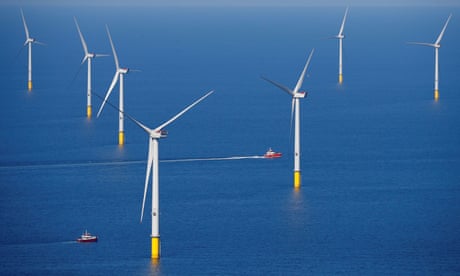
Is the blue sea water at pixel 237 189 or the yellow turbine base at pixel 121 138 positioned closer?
the blue sea water at pixel 237 189

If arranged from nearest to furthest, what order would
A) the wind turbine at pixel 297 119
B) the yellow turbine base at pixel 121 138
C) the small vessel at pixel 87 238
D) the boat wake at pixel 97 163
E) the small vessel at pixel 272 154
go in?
the small vessel at pixel 87 238 < the wind turbine at pixel 297 119 < the boat wake at pixel 97 163 < the small vessel at pixel 272 154 < the yellow turbine base at pixel 121 138

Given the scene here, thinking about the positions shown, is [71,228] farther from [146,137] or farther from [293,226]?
[146,137]

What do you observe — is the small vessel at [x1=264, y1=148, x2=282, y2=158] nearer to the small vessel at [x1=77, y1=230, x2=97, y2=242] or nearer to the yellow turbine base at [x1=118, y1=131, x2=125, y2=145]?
the yellow turbine base at [x1=118, y1=131, x2=125, y2=145]

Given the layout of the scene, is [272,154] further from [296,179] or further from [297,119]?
[297,119]

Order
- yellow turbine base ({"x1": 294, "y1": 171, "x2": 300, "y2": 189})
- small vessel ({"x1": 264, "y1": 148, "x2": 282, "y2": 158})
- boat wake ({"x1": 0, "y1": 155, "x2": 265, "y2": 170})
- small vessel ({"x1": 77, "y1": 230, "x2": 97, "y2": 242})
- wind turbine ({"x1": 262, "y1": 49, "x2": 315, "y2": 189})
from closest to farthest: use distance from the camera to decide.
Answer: small vessel ({"x1": 77, "y1": 230, "x2": 97, "y2": 242}), wind turbine ({"x1": 262, "y1": 49, "x2": 315, "y2": 189}), yellow turbine base ({"x1": 294, "y1": 171, "x2": 300, "y2": 189}), boat wake ({"x1": 0, "y1": 155, "x2": 265, "y2": 170}), small vessel ({"x1": 264, "y1": 148, "x2": 282, "y2": 158})

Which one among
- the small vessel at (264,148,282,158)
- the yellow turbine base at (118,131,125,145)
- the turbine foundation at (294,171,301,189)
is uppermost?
the yellow turbine base at (118,131,125,145)

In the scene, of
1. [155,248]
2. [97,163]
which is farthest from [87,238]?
[97,163]

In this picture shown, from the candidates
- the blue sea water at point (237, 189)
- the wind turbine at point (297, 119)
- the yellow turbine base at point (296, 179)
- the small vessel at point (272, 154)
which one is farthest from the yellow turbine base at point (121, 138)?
the yellow turbine base at point (296, 179)

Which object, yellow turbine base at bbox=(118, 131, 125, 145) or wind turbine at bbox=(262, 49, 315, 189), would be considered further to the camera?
yellow turbine base at bbox=(118, 131, 125, 145)

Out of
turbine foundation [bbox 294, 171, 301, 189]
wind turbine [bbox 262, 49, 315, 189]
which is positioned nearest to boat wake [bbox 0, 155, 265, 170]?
wind turbine [bbox 262, 49, 315, 189]

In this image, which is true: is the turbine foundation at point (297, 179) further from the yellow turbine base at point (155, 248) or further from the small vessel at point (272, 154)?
the yellow turbine base at point (155, 248)

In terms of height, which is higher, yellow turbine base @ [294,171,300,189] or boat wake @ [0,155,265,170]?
boat wake @ [0,155,265,170]

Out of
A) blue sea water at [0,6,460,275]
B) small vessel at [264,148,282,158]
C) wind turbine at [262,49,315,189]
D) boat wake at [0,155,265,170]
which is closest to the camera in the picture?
blue sea water at [0,6,460,275]
